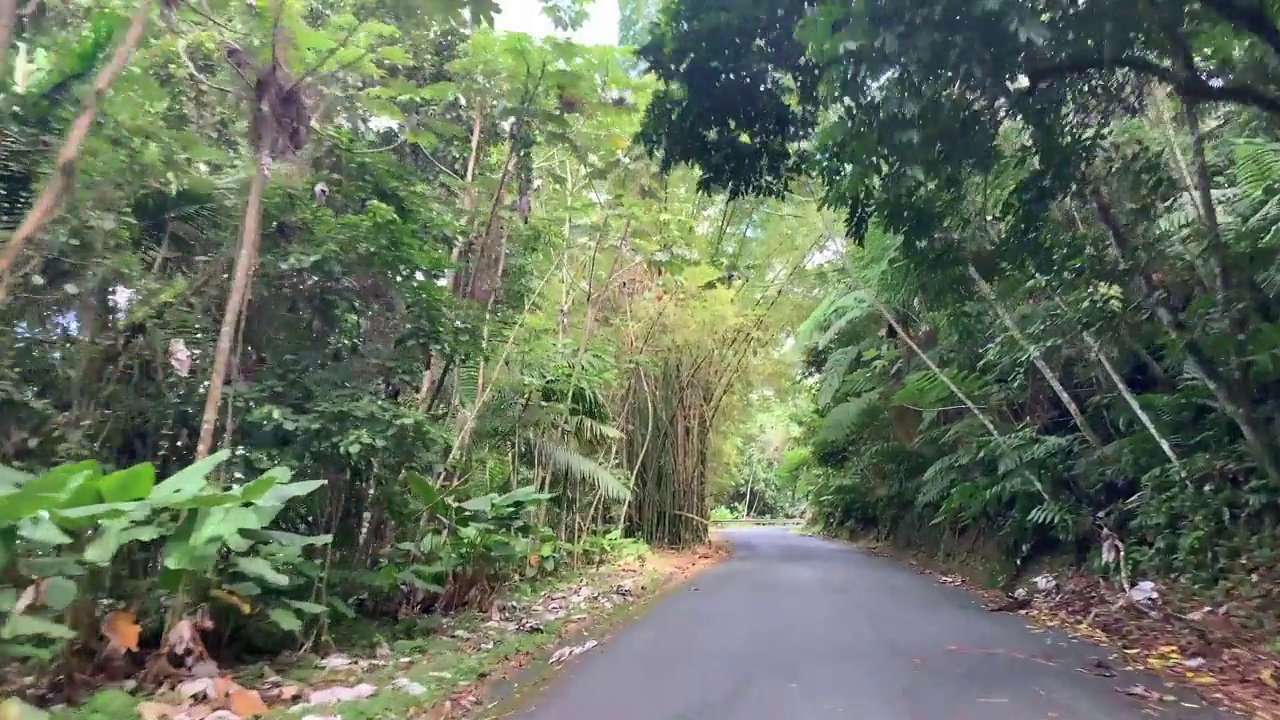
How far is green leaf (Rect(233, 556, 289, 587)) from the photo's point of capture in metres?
5.43

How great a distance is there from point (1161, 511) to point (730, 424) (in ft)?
38.3

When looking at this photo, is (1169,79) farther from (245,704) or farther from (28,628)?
(28,628)

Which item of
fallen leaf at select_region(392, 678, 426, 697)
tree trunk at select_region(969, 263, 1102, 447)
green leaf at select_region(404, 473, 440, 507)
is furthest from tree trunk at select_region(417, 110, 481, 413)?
tree trunk at select_region(969, 263, 1102, 447)

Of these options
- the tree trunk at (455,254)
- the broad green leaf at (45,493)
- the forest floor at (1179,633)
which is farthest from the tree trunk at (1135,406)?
the broad green leaf at (45,493)

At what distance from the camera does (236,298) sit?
609cm

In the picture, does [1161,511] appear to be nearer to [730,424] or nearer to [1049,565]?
[1049,565]

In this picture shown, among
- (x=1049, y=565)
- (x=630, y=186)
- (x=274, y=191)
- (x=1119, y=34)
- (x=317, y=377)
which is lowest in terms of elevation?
(x=1049, y=565)

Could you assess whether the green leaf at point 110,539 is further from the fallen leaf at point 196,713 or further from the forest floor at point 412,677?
the fallen leaf at point 196,713

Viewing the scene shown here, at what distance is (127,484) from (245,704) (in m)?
1.33

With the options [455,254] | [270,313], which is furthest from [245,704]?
[455,254]

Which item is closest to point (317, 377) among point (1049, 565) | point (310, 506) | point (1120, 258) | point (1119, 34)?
point (310, 506)

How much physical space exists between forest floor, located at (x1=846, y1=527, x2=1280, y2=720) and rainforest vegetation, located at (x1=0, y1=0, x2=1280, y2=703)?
11.3 inches

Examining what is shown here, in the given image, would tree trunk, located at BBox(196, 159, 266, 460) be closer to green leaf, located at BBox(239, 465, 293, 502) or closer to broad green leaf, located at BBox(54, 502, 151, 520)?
green leaf, located at BBox(239, 465, 293, 502)

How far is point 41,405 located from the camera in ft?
19.3
